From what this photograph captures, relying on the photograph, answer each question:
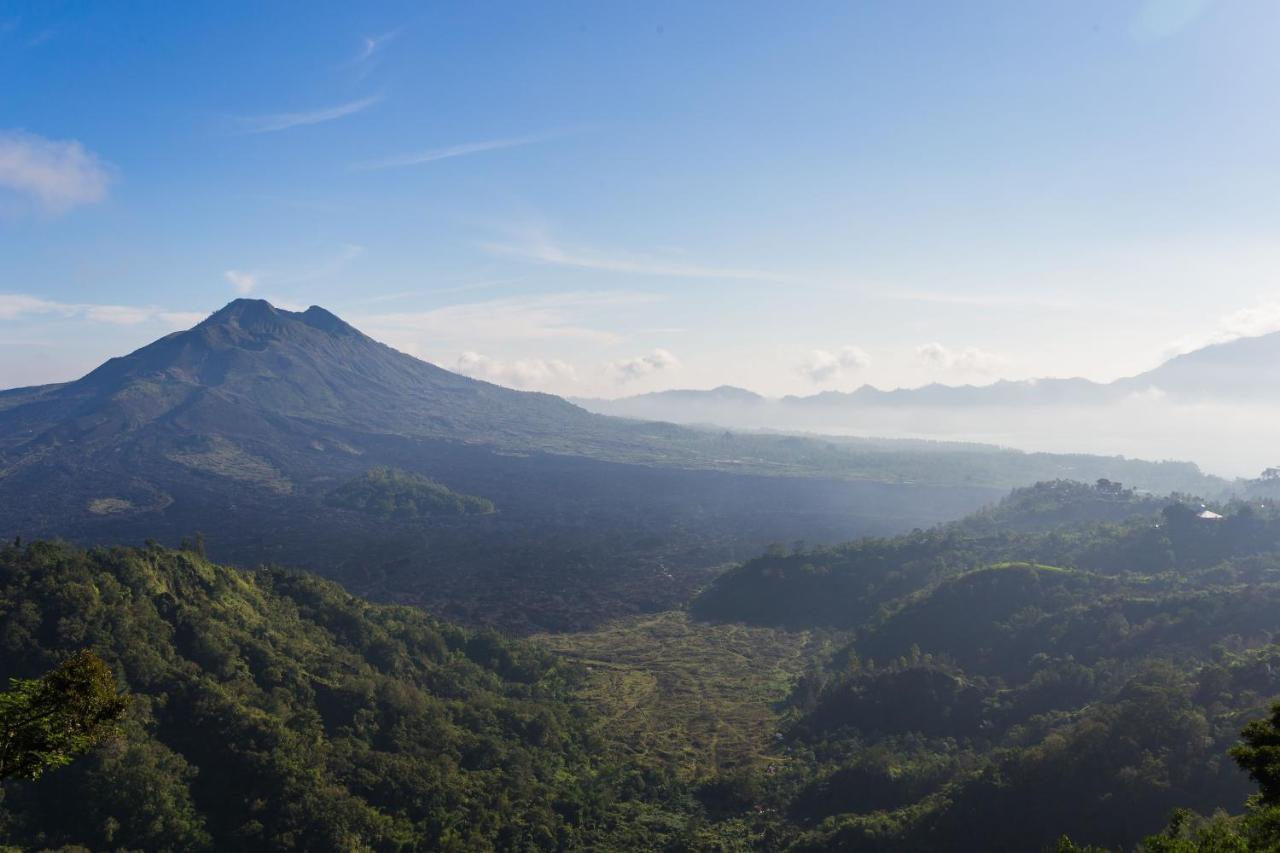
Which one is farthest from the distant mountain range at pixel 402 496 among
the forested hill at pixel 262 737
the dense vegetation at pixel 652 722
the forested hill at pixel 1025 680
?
the forested hill at pixel 262 737

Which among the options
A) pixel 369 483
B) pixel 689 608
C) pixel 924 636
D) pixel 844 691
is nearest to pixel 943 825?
pixel 844 691

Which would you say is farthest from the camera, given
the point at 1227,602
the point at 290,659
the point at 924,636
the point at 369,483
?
the point at 369,483

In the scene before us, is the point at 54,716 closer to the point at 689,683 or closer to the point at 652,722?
the point at 652,722

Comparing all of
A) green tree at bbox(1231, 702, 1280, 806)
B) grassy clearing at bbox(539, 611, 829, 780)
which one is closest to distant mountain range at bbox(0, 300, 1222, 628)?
grassy clearing at bbox(539, 611, 829, 780)

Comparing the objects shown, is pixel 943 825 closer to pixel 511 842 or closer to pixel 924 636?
pixel 511 842

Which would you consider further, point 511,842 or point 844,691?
point 844,691

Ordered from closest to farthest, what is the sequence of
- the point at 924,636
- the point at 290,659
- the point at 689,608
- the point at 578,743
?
the point at 290,659, the point at 578,743, the point at 924,636, the point at 689,608
